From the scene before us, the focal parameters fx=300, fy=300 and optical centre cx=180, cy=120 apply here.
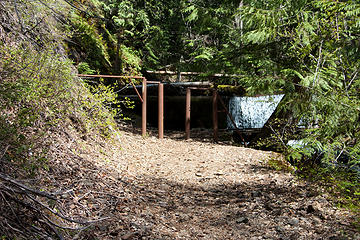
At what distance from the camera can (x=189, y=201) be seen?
13.0 ft

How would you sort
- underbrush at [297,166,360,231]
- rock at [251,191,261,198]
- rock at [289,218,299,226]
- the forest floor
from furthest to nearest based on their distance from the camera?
rock at [251,191,261,198] → underbrush at [297,166,360,231] → rock at [289,218,299,226] → the forest floor

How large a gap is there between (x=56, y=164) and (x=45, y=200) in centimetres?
95

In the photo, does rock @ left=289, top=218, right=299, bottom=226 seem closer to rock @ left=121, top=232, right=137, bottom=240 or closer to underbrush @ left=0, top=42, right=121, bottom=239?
rock @ left=121, top=232, right=137, bottom=240

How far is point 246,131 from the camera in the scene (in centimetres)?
902

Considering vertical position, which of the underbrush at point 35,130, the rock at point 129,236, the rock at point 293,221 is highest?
the underbrush at point 35,130

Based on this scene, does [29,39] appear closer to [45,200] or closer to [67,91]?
[67,91]

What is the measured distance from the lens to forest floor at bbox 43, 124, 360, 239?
2959 millimetres

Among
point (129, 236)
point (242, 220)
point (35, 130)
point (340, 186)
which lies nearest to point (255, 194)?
point (242, 220)

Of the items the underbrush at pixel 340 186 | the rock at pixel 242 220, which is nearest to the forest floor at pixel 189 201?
the rock at pixel 242 220

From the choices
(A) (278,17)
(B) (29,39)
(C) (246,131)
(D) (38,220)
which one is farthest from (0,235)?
(C) (246,131)

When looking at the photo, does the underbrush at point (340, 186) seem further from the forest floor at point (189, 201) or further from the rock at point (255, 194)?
the rock at point (255, 194)

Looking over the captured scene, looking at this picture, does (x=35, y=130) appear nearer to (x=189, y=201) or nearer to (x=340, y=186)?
(x=189, y=201)

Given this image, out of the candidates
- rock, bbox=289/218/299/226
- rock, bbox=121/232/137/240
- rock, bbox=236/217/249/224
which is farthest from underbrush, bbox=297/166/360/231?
rock, bbox=121/232/137/240

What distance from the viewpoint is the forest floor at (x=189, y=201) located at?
2959 millimetres
